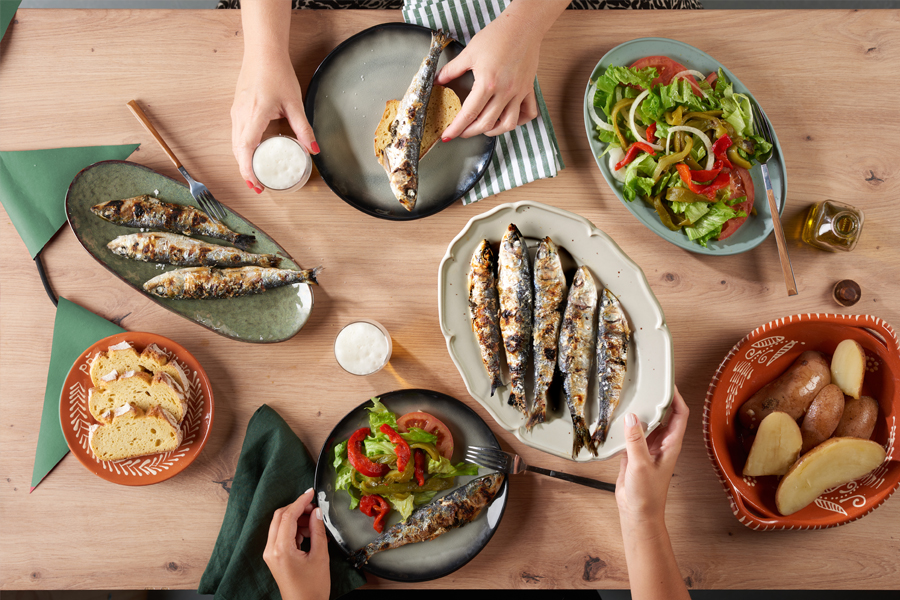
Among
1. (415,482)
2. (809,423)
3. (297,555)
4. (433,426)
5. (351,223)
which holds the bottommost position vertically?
(297,555)

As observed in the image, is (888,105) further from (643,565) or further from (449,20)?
(643,565)

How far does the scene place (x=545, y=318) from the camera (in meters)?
1.59

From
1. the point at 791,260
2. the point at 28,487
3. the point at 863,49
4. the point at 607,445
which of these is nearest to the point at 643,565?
the point at 607,445

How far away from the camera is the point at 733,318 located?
170 centimetres

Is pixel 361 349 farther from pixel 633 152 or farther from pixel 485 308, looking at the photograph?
pixel 633 152

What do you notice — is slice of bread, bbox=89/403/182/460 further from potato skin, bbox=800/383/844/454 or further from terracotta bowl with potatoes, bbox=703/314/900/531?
potato skin, bbox=800/383/844/454

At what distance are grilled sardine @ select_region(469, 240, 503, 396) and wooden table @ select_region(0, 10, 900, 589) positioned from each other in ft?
0.59

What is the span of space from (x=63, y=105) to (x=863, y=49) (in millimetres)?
2817

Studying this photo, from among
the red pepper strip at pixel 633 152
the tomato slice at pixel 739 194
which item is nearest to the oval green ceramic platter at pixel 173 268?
the red pepper strip at pixel 633 152

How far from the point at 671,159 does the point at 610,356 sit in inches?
25.6

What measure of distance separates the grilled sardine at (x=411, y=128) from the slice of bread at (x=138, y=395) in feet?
3.24

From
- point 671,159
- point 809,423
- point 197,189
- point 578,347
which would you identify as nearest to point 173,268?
point 197,189

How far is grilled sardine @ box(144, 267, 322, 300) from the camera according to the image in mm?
1612

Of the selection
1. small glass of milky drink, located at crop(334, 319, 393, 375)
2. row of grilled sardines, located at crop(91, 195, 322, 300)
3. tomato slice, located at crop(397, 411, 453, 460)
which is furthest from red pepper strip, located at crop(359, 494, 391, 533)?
row of grilled sardines, located at crop(91, 195, 322, 300)
